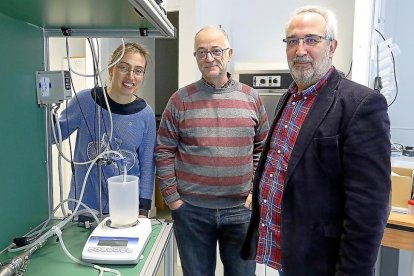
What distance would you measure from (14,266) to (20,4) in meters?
0.67

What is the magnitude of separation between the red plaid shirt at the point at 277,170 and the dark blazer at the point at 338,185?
3.3 inches

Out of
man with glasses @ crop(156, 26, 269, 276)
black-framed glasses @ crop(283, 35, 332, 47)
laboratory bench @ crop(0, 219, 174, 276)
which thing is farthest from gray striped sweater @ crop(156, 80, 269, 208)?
black-framed glasses @ crop(283, 35, 332, 47)

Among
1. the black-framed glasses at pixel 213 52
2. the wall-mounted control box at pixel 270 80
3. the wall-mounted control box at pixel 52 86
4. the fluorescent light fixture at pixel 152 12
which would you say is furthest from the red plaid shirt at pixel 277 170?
the wall-mounted control box at pixel 270 80

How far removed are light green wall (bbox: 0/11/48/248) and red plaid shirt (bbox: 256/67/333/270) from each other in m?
0.84

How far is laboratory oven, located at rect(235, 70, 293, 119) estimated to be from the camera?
259cm

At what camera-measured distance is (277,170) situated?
4.27 feet

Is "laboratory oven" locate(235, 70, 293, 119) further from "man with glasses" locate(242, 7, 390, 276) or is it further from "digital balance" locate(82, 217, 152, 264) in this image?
"digital balance" locate(82, 217, 152, 264)

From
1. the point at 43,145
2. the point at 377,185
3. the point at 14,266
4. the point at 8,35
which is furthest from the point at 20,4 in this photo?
the point at 377,185

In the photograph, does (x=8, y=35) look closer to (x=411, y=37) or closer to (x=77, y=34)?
→ (x=77, y=34)

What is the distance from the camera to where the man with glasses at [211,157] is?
1.65 metres

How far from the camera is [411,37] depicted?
9.48ft

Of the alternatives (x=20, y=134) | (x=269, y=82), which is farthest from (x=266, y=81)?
(x=20, y=134)

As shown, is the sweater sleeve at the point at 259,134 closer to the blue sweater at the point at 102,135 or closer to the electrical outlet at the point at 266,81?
the blue sweater at the point at 102,135

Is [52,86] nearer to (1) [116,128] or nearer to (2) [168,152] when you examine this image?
(1) [116,128]
